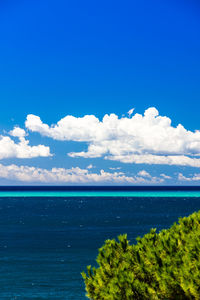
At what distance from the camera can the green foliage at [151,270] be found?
11.0 m

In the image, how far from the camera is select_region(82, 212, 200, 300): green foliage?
11.0 m

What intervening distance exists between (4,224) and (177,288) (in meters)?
67.8

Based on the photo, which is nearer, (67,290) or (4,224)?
(67,290)

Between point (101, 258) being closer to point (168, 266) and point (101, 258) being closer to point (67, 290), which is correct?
point (168, 266)

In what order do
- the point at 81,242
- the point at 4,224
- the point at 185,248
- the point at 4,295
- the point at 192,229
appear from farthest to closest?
the point at 4,224 < the point at 81,242 < the point at 4,295 < the point at 192,229 < the point at 185,248

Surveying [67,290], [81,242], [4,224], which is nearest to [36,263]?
[67,290]

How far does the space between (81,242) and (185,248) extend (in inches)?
1543

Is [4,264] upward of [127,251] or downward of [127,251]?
downward

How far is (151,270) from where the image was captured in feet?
39.1

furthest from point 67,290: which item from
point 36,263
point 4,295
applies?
point 36,263

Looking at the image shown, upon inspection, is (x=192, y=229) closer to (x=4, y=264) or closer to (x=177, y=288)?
(x=177, y=288)

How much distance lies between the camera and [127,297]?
11.1 m

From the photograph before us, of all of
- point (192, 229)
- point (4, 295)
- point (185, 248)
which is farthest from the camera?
point (4, 295)

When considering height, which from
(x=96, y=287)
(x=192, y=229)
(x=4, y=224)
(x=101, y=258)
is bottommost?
(x=4, y=224)
